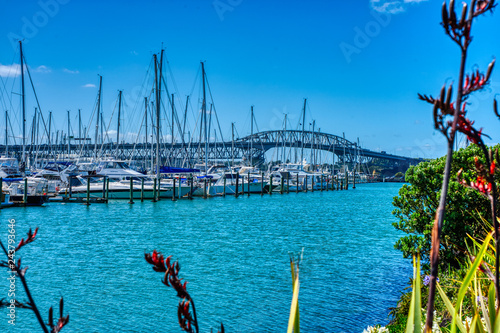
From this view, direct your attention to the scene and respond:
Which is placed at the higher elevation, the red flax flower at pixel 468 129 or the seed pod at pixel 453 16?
the seed pod at pixel 453 16

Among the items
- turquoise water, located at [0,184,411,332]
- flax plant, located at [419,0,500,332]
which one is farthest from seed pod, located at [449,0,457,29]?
turquoise water, located at [0,184,411,332]

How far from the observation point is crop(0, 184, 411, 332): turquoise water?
42.0 ft

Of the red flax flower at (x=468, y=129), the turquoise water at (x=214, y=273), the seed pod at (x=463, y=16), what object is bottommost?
the turquoise water at (x=214, y=273)

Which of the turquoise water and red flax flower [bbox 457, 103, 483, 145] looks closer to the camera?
red flax flower [bbox 457, 103, 483, 145]

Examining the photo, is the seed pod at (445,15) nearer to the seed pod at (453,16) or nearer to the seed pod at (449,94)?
the seed pod at (453,16)

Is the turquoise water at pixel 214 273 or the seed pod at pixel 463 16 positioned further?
the turquoise water at pixel 214 273

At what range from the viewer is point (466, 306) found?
8.75m

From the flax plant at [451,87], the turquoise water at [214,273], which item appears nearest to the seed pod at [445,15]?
the flax plant at [451,87]

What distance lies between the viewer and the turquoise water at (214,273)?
12805 millimetres

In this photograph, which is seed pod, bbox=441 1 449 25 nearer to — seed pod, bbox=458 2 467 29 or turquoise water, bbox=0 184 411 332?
seed pod, bbox=458 2 467 29

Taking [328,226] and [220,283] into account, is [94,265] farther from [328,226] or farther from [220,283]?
[328,226]

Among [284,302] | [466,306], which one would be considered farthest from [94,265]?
[466,306]

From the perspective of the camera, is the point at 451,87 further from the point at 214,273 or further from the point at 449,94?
the point at 214,273

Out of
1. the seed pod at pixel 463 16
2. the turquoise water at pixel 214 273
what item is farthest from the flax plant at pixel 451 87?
the turquoise water at pixel 214 273
